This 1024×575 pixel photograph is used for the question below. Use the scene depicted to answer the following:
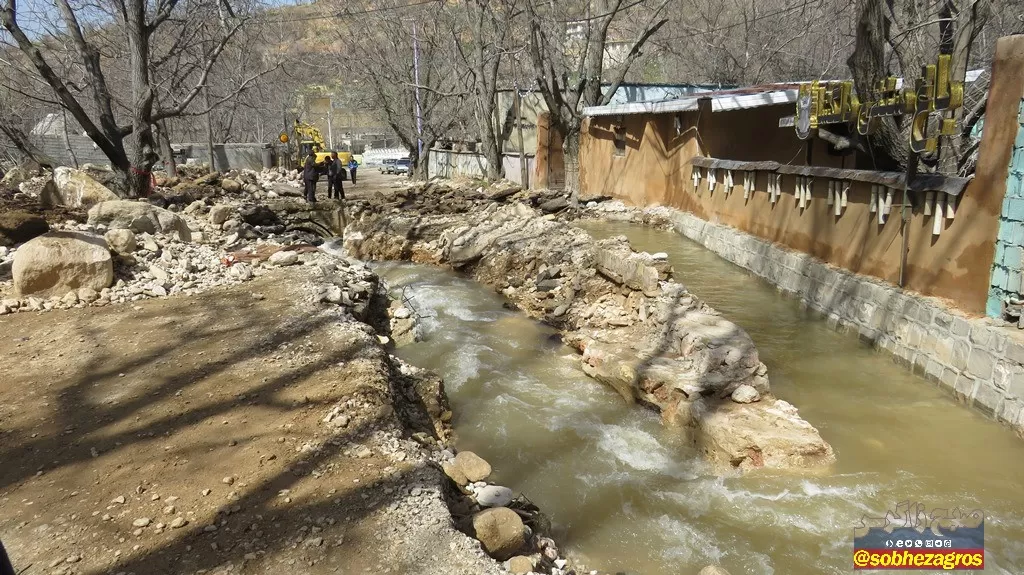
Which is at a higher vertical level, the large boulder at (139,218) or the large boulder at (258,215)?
the large boulder at (139,218)

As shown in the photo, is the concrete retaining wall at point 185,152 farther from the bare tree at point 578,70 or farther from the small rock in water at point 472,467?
the small rock in water at point 472,467

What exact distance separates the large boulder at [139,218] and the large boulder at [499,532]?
779 centimetres

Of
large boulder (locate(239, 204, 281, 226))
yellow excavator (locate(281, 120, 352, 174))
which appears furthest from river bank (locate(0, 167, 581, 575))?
yellow excavator (locate(281, 120, 352, 174))

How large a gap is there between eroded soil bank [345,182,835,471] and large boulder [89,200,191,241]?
417 cm

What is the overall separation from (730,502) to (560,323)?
4018mm

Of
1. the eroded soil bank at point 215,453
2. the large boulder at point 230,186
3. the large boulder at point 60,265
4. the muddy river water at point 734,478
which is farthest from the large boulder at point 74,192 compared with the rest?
the muddy river water at point 734,478

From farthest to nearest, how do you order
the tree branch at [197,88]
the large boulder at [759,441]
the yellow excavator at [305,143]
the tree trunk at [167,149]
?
the yellow excavator at [305,143]
the tree trunk at [167,149]
the tree branch at [197,88]
the large boulder at [759,441]

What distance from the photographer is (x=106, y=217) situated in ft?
30.9

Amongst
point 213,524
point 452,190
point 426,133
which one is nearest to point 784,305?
point 213,524

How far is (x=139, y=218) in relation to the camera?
9.02 meters

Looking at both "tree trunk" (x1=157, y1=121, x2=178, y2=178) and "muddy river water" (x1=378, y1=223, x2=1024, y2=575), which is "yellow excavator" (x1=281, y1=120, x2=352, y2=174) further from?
"muddy river water" (x1=378, y1=223, x2=1024, y2=575)

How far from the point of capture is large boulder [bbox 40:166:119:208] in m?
11.2

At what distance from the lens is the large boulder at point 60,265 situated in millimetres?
6543

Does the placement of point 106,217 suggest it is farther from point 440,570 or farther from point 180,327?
point 440,570
